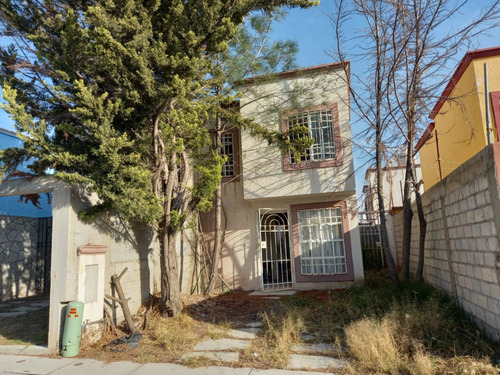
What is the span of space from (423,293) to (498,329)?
259 centimetres

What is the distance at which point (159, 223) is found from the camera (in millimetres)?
7430

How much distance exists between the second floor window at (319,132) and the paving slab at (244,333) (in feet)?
17.2

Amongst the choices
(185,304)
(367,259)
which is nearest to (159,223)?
(185,304)

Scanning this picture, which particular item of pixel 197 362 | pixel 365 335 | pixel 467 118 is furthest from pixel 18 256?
pixel 467 118

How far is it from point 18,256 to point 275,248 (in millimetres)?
8099

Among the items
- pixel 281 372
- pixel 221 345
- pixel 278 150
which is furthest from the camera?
pixel 278 150

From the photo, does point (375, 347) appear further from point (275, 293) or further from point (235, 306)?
point (275, 293)

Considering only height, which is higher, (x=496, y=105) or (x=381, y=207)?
(x=496, y=105)

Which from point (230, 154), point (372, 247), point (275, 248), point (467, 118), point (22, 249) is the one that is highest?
point (230, 154)

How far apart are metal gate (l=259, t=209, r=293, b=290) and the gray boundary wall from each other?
4.91 meters

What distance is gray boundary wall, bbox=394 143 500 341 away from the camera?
445 cm

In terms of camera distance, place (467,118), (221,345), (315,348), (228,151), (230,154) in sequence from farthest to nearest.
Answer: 1. (228,151)
2. (230,154)
3. (467,118)
4. (221,345)
5. (315,348)

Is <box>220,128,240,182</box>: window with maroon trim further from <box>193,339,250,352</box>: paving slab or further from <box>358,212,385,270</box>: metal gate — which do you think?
<box>193,339,250,352</box>: paving slab

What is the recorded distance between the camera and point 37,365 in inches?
207
